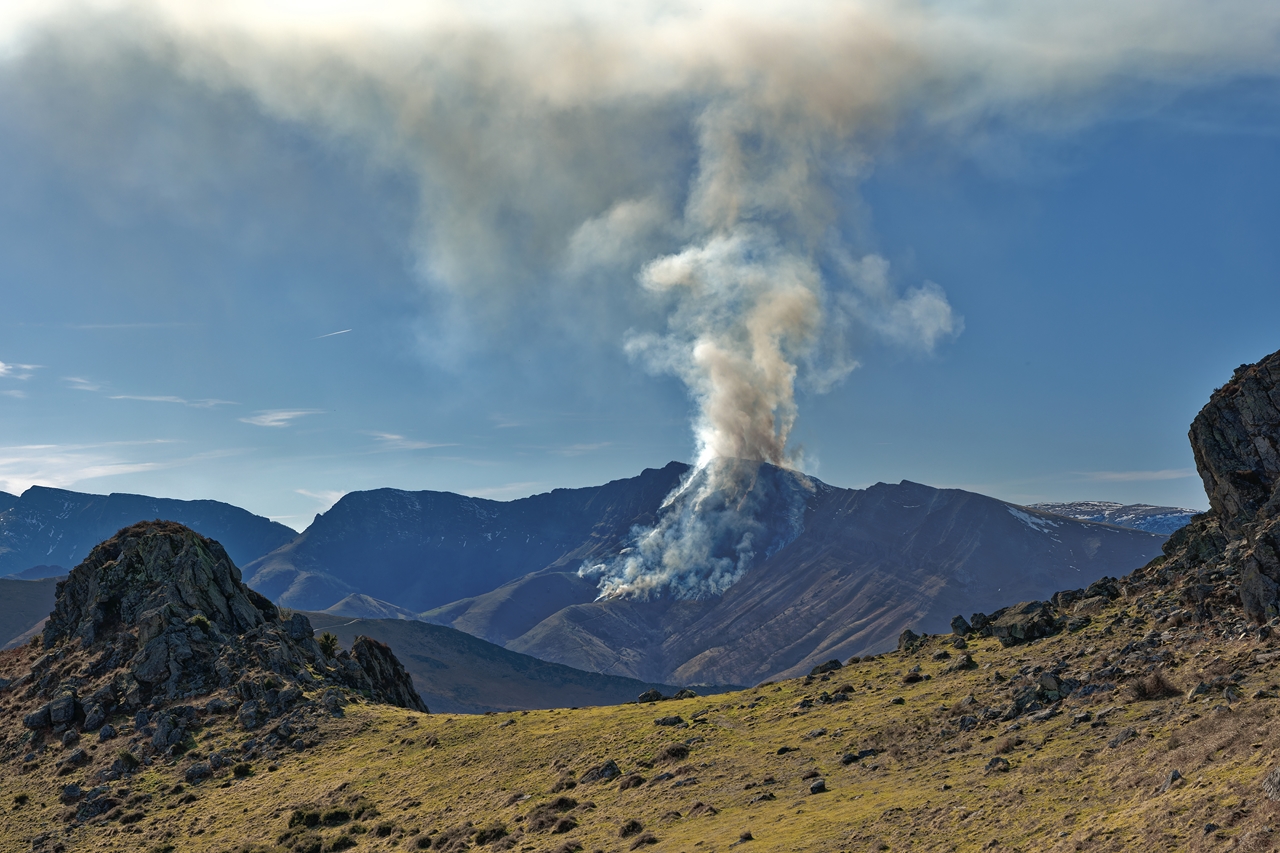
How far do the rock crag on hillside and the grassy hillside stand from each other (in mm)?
3822

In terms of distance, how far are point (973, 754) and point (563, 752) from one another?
41007 mm

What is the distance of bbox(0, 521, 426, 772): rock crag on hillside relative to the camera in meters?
113

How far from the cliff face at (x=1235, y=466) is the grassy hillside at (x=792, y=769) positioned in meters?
10.1

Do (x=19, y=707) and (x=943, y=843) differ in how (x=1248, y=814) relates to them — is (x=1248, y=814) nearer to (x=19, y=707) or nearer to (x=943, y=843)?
(x=943, y=843)

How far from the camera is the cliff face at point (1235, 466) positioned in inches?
3524

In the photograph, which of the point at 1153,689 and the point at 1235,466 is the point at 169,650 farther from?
the point at 1235,466

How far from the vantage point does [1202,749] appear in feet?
152

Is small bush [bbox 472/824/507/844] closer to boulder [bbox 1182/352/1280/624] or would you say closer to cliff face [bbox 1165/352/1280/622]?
cliff face [bbox 1165/352/1280/622]

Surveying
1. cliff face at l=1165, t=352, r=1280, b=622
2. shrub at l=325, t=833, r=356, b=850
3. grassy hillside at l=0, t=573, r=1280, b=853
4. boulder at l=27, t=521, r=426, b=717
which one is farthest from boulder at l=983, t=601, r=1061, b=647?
boulder at l=27, t=521, r=426, b=717

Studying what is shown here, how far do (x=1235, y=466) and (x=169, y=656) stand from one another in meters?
139

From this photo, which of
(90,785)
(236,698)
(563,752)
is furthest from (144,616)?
(563,752)

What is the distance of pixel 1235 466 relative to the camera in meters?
96.9

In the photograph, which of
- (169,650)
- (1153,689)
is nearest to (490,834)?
(1153,689)

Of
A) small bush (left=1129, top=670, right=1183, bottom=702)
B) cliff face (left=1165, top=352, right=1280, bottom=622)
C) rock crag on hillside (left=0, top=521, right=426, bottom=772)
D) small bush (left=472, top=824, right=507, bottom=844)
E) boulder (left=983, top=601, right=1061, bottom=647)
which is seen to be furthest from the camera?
rock crag on hillside (left=0, top=521, right=426, bottom=772)
